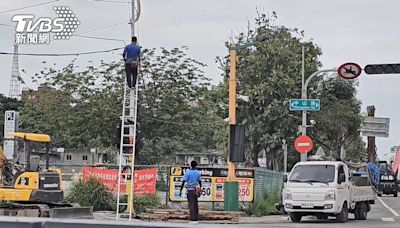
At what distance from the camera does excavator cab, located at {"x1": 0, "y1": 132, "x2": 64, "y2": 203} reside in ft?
63.8

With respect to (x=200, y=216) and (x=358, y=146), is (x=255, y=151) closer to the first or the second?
(x=200, y=216)

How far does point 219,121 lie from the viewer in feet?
158

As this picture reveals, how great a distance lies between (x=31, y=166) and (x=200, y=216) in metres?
5.49

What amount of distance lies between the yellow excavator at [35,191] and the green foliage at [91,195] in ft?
13.1

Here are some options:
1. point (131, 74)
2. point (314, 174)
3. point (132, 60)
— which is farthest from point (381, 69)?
point (132, 60)

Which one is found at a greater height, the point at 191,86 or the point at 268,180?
the point at 191,86

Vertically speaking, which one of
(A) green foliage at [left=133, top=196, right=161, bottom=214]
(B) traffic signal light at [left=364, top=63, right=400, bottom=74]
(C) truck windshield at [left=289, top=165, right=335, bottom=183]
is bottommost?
(A) green foliage at [left=133, top=196, right=161, bottom=214]

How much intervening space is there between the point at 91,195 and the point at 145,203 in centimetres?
189

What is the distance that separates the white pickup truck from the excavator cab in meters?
7.00

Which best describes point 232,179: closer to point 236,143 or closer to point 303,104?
point 236,143

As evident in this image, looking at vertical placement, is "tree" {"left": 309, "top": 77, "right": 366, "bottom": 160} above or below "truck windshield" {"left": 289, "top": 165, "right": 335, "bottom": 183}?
above

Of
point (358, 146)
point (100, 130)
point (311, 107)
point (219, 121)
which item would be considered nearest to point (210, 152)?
point (358, 146)

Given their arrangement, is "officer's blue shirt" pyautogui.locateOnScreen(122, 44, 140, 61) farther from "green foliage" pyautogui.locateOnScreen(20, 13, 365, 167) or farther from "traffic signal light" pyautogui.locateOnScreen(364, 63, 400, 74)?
"green foliage" pyautogui.locateOnScreen(20, 13, 365, 167)

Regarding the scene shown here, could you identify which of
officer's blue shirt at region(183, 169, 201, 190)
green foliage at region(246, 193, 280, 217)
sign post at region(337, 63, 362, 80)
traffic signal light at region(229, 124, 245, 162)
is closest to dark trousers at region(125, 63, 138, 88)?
officer's blue shirt at region(183, 169, 201, 190)
